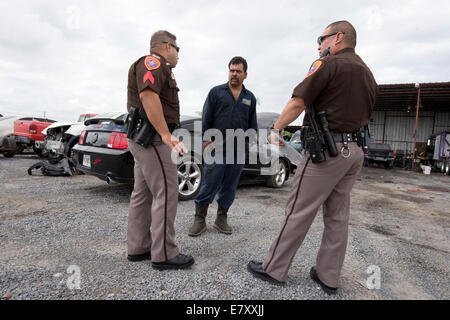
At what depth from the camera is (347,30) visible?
1776mm

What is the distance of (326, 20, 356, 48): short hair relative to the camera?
5.80 ft

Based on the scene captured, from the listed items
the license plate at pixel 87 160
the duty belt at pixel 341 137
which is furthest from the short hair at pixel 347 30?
the license plate at pixel 87 160

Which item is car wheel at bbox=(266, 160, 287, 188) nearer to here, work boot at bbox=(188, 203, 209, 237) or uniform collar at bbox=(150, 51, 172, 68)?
work boot at bbox=(188, 203, 209, 237)

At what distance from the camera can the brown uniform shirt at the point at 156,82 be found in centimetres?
178

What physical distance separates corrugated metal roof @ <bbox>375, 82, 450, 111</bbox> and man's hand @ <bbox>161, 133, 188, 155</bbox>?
13195 mm

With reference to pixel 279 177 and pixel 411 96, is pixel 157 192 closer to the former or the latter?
pixel 279 177

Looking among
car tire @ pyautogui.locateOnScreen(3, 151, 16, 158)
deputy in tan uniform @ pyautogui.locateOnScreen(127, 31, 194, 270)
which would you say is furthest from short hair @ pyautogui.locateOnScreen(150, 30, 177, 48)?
car tire @ pyautogui.locateOnScreen(3, 151, 16, 158)

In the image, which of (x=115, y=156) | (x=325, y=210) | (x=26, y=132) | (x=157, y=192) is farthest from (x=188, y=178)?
(x=26, y=132)

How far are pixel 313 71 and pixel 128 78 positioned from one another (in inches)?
51.1

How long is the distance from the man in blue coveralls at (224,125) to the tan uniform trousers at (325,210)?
1.18 metres

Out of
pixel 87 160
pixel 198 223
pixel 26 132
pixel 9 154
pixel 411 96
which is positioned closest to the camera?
pixel 198 223

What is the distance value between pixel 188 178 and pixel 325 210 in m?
2.57

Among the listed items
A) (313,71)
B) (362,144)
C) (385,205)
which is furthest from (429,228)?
(313,71)
